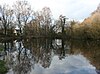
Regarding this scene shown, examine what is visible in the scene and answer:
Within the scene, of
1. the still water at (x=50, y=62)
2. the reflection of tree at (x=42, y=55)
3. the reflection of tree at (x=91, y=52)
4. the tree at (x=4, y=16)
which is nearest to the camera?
the still water at (x=50, y=62)

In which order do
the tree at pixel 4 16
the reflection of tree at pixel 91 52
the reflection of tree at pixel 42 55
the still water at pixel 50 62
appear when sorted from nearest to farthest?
1. the still water at pixel 50 62
2. the reflection of tree at pixel 91 52
3. the reflection of tree at pixel 42 55
4. the tree at pixel 4 16

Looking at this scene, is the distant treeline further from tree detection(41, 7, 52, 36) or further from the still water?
the still water

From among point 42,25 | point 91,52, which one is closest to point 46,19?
point 42,25

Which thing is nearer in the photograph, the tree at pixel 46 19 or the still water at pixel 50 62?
the still water at pixel 50 62

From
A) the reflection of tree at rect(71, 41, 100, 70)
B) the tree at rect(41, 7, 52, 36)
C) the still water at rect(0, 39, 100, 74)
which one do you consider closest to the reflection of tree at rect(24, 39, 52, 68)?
the still water at rect(0, 39, 100, 74)

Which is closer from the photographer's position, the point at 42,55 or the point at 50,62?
the point at 50,62

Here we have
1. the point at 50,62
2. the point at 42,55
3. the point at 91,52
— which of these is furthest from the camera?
the point at 91,52

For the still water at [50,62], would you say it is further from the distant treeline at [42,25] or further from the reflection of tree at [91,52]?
the distant treeline at [42,25]

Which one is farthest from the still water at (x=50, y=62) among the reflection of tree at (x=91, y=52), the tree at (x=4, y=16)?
the tree at (x=4, y=16)

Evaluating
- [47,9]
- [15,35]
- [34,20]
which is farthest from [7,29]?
[47,9]

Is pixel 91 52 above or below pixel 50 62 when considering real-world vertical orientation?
above

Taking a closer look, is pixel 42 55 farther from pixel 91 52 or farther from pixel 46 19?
pixel 46 19

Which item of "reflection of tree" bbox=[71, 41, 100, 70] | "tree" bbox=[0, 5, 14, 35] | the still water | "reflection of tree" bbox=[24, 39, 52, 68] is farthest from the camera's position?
"tree" bbox=[0, 5, 14, 35]

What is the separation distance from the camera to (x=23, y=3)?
95688 mm
